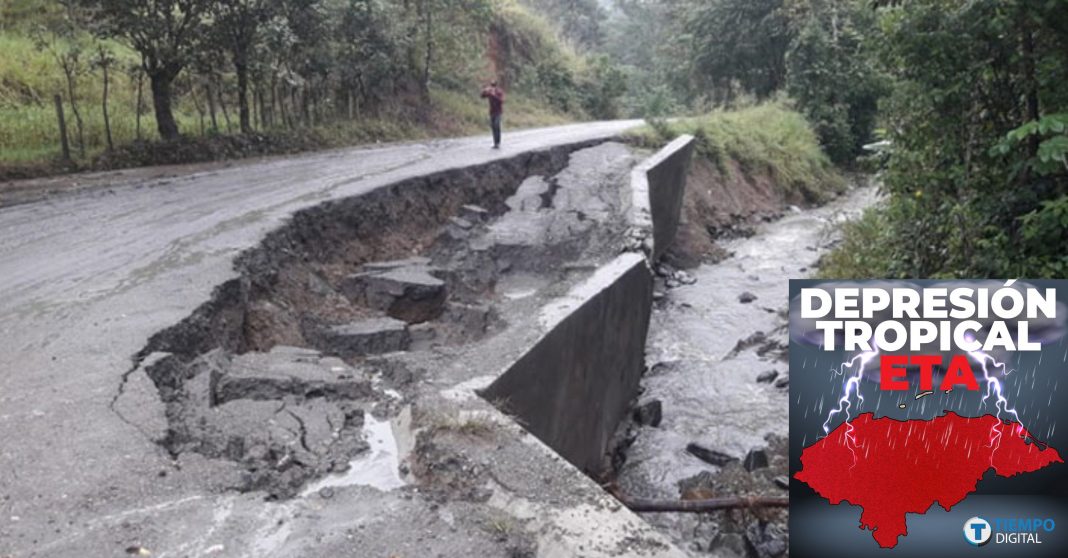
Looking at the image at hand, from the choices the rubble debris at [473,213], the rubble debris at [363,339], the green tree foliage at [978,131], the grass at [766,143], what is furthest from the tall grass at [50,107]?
the green tree foliage at [978,131]

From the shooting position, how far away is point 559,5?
51.8 meters

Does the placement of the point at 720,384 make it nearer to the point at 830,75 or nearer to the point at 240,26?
the point at 240,26

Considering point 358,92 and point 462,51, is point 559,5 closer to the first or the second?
point 462,51

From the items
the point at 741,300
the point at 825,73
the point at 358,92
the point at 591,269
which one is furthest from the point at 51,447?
the point at 825,73

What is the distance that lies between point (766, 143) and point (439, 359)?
17826mm

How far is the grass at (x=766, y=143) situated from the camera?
2008 centimetres

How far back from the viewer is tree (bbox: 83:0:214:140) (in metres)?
13.3

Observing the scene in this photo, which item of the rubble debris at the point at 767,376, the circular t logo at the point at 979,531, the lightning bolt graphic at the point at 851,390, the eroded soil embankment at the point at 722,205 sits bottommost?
the rubble debris at the point at 767,376

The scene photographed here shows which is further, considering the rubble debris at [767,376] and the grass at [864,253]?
the rubble debris at [767,376]

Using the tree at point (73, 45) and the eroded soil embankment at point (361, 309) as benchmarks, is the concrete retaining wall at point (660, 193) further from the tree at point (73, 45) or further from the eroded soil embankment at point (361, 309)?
the tree at point (73, 45)

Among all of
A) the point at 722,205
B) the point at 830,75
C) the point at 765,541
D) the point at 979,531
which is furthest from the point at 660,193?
the point at 830,75

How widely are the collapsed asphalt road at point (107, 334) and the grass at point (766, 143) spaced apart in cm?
948

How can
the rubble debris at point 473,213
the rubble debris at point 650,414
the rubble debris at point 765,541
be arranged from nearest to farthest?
the rubble debris at point 765,541, the rubble debris at point 650,414, the rubble debris at point 473,213

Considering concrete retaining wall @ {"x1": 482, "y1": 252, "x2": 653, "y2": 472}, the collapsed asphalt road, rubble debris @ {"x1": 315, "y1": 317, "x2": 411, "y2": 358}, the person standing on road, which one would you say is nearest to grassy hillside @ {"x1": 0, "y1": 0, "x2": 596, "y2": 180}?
the collapsed asphalt road
